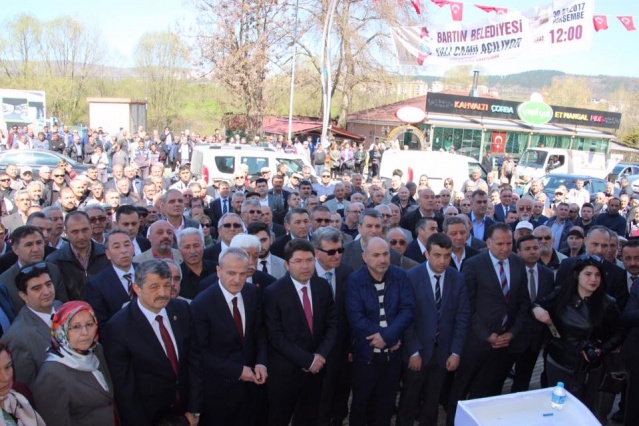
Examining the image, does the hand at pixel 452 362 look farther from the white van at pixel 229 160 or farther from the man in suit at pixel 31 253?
the white van at pixel 229 160

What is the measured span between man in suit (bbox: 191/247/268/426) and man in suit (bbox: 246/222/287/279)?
1.09 metres

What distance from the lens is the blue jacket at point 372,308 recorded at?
405cm

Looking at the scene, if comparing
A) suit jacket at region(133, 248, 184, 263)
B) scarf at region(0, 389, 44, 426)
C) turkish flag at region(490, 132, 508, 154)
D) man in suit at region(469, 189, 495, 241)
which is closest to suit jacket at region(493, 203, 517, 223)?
man in suit at region(469, 189, 495, 241)

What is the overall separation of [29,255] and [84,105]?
133 feet

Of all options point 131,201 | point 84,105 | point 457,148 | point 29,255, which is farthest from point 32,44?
point 29,255

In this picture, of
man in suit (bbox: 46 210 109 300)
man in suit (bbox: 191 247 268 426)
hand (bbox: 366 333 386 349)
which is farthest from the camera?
man in suit (bbox: 46 210 109 300)

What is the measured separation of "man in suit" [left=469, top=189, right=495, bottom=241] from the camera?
777 cm

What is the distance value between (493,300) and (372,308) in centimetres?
128

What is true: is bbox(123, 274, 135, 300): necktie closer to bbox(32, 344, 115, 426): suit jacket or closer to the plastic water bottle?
bbox(32, 344, 115, 426): suit jacket

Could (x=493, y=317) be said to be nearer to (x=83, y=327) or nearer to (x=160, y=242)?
(x=160, y=242)

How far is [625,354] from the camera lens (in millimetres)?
4480

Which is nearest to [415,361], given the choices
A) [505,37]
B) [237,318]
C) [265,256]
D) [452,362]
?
[452,362]

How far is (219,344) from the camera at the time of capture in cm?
370

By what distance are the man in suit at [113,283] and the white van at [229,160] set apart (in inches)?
336
